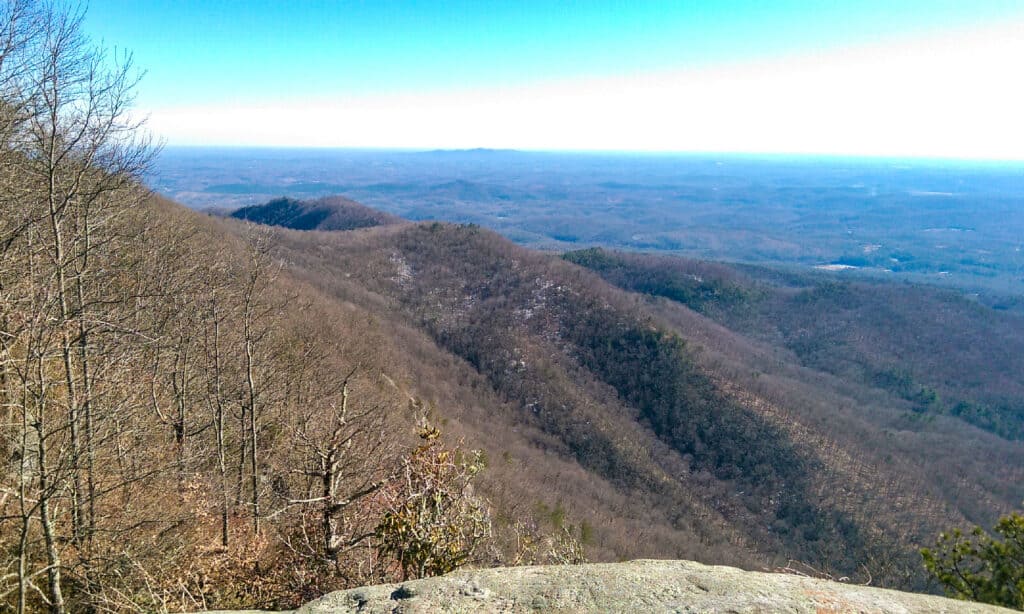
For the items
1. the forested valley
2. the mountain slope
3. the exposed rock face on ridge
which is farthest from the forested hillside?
the exposed rock face on ridge

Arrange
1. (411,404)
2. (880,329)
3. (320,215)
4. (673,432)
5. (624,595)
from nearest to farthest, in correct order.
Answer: (624,595) → (411,404) → (673,432) → (880,329) → (320,215)

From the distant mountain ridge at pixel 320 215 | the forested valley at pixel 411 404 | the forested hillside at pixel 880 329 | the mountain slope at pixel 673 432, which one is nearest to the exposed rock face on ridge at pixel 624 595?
the forested valley at pixel 411 404

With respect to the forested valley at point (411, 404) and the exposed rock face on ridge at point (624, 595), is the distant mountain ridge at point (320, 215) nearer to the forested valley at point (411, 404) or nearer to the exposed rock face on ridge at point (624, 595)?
the forested valley at point (411, 404)

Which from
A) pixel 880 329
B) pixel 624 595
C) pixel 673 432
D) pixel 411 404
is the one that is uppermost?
pixel 624 595

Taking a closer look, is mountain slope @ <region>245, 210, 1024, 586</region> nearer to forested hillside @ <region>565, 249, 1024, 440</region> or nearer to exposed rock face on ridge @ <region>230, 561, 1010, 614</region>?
forested hillside @ <region>565, 249, 1024, 440</region>

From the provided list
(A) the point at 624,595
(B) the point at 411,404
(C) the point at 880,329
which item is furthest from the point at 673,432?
(C) the point at 880,329

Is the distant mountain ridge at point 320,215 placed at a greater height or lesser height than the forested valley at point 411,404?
greater

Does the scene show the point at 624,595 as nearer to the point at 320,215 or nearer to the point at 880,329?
the point at 880,329
